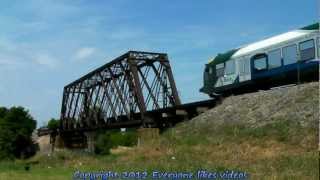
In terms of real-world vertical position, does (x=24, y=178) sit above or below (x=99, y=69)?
below

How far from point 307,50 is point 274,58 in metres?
2.97

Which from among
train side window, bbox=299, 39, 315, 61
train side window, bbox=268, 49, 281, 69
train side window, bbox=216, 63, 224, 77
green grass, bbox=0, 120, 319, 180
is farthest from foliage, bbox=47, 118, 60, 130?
train side window, bbox=299, 39, 315, 61

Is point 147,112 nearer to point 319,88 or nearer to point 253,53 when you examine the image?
point 253,53

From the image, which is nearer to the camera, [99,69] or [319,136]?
[319,136]

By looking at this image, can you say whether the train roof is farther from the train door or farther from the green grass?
the green grass

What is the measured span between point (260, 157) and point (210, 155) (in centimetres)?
293

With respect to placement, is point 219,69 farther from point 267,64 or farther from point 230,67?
point 267,64

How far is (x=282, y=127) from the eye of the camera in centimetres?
2225

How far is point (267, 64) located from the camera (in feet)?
105

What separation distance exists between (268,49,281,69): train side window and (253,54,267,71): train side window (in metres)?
0.40

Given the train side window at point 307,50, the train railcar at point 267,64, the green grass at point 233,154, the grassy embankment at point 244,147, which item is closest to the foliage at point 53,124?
the train railcar at point 267,64

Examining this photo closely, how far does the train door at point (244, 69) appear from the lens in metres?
33.5

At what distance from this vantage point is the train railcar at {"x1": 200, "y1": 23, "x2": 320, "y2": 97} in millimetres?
28672

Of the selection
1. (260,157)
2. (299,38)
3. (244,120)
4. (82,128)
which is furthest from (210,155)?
(82,128)
